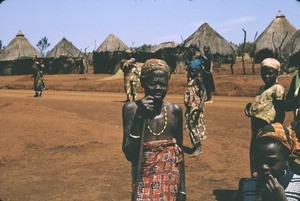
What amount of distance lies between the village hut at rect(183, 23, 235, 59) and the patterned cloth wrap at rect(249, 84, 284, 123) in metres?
28.6

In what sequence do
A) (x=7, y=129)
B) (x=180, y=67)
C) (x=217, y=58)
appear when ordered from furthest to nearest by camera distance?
(x=217, y=58)
(x=180, y=67)
(x=7, y=129)

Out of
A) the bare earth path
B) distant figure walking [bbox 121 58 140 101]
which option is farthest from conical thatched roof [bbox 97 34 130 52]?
the bare earth path

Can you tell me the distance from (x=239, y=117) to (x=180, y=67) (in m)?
18.3

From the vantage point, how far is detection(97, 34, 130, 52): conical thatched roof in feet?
136

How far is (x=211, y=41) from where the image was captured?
33.6 m

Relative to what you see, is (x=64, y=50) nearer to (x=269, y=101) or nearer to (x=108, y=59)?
(x=108, y=59)

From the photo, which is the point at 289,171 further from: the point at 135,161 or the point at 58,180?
the point at 58,180

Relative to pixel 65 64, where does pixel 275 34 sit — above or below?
above

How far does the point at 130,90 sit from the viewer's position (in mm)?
14516

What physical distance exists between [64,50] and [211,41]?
18.4 metres

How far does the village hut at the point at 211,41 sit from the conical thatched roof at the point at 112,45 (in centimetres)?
1031

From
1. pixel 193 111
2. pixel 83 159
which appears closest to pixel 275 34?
pixel 193 111

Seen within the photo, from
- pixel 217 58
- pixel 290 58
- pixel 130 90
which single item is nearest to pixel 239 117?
pixel 130 90

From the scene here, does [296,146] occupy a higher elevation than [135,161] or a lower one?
higher
